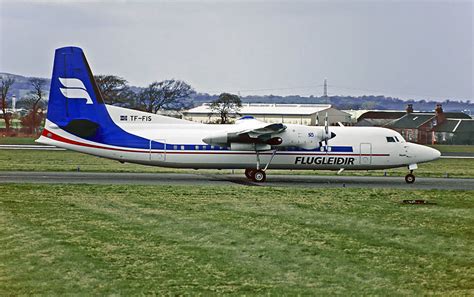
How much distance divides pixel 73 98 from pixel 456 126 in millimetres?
76040

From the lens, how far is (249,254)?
15836 mm

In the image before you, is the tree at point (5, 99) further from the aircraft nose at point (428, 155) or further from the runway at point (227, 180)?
the aircraft nose at point (428, 155)

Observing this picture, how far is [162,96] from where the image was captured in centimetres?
9150

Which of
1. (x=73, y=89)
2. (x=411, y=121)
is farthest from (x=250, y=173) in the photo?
(x=411, y=121)

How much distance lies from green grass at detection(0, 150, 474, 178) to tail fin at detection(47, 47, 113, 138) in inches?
273

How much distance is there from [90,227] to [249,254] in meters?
5.39

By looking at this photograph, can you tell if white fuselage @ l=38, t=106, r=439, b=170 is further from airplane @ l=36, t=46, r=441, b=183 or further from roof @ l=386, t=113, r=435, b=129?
roof @ l=386, t=113, r=435, b=129

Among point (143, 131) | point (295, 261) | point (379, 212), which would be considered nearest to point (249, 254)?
point (295, 261)

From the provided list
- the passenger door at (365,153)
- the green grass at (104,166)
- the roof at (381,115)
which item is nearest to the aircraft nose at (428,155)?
the passenger door at (365,153)

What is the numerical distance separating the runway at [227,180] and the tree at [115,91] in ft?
163

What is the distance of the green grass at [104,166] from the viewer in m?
40.6

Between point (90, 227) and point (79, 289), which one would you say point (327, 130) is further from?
point (79, 289)

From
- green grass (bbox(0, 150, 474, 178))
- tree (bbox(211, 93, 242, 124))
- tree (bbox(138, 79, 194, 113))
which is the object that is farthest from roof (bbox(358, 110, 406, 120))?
green grass (bbox(0, 150, 474, 178))

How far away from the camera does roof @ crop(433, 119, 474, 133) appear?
9565 cm
